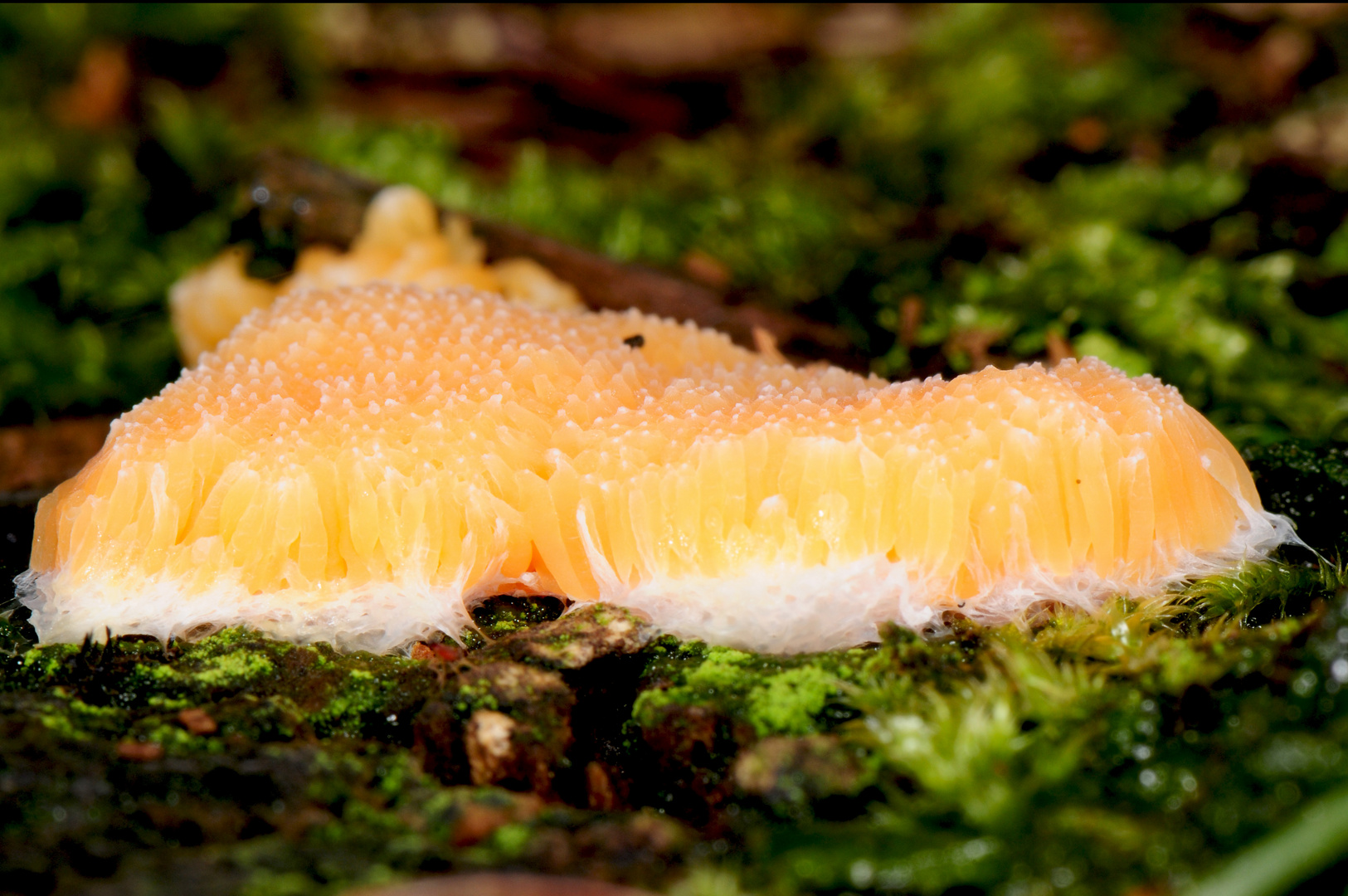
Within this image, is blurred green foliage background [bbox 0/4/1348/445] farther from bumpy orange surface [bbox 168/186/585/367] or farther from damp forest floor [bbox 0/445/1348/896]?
damp forest floor [bbox 0/445/1348/896]

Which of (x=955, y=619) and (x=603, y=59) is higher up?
(x=603, y=59)

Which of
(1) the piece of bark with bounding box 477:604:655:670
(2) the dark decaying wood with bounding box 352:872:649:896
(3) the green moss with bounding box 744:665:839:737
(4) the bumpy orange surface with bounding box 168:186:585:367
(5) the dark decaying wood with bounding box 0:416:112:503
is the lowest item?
(2) the dark decaying wood with bounding box 352:872:649:896

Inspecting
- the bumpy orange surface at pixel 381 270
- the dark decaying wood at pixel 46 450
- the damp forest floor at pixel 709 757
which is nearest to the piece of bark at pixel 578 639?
the damp forest floor at pixel 709 757

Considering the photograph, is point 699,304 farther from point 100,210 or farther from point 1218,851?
point 100,210

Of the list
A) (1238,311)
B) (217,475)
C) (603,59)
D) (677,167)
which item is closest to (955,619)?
(217,475)

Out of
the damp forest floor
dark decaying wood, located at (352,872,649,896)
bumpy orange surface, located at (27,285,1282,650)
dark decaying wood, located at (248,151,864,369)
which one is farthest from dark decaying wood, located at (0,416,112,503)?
dark decaying wood, located at (352,872,649,896)

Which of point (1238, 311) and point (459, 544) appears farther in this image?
point (1238, 311)

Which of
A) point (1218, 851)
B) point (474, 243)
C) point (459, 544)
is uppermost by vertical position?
point (474, 243)
